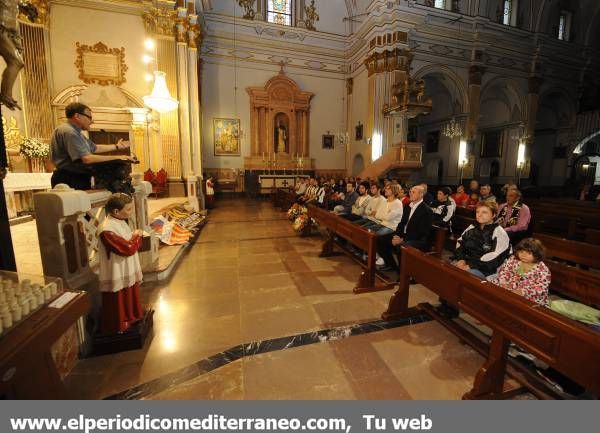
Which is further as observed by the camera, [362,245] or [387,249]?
[387,249]

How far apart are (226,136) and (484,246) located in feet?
45.9

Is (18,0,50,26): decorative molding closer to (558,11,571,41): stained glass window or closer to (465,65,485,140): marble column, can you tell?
(465,65,485,140): marble column

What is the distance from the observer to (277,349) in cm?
269

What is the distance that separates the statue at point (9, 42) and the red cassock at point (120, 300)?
144cm

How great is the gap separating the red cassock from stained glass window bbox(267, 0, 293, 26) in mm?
16458

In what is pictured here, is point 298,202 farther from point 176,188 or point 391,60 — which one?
point 391,60

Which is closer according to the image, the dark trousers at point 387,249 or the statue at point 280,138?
the dark trousers at point 387,249

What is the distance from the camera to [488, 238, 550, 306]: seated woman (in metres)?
2.49

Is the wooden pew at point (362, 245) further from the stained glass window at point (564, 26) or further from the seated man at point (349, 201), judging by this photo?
the stained glass window at point (564, 26)

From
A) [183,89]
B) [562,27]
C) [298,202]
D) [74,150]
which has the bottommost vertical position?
[298,202]

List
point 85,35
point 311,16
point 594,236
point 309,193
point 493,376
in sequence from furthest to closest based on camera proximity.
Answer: point 311,16 < point 309,193 < point 85,35 < point 594,236 < point 493,376

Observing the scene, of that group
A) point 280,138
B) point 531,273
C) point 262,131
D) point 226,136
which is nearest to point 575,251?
point 531,273

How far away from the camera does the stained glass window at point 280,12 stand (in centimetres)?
1512

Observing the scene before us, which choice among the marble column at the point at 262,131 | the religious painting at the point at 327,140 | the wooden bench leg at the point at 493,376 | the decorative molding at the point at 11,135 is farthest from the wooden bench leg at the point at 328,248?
the religious painting at the point at 327,140
